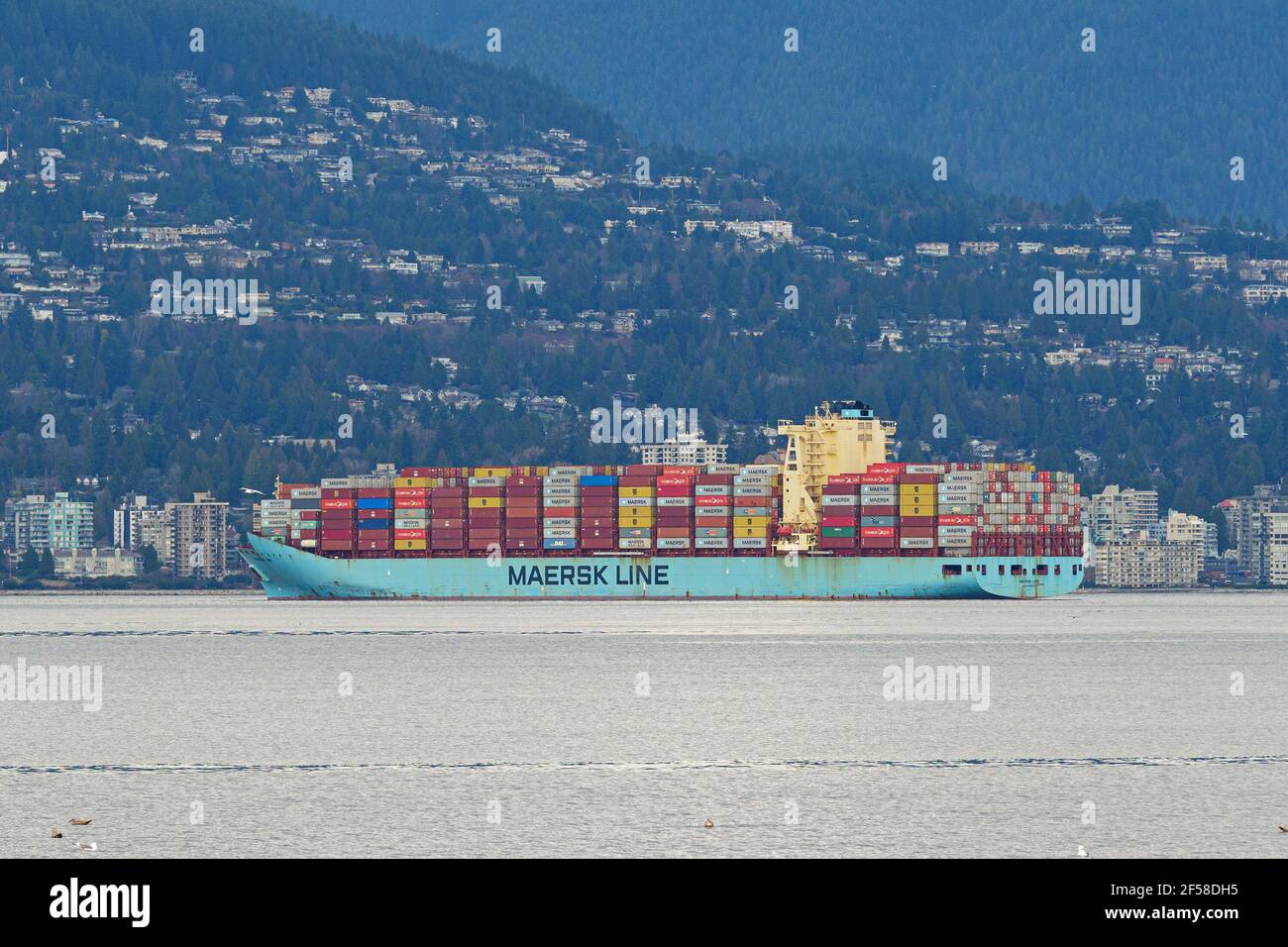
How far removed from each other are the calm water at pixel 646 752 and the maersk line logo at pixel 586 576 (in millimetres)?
71584

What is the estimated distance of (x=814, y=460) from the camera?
611 ft

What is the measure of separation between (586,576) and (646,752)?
5045 inches

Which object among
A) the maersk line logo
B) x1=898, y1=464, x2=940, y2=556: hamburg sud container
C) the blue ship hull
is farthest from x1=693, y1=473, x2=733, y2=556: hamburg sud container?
x1=898, y1=464, x2=940, y2=556: hamburg sud container

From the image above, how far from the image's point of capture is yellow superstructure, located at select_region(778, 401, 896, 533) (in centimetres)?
18238

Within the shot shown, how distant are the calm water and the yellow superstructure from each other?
68.5 metres

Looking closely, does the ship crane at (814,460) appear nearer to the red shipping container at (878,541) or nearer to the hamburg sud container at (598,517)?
the red shipping container at (878,541)

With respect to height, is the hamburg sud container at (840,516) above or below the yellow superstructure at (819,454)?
below

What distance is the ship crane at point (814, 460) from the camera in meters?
182

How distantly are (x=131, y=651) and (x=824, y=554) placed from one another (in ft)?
266

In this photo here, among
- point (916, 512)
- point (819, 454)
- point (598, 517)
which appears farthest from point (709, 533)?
point (916, 512)

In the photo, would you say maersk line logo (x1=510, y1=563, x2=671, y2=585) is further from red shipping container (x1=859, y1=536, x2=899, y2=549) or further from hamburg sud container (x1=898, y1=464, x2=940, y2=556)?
hamburg sud container (x1=898, y1=464, x2=940, y2=556)

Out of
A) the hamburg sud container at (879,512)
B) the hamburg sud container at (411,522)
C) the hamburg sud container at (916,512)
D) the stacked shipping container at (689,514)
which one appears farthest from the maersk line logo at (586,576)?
the hamburg sud container at (916,512)

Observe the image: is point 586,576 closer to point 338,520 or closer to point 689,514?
point 689,514

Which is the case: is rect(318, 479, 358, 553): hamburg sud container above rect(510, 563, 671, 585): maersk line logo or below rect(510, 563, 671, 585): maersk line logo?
above
